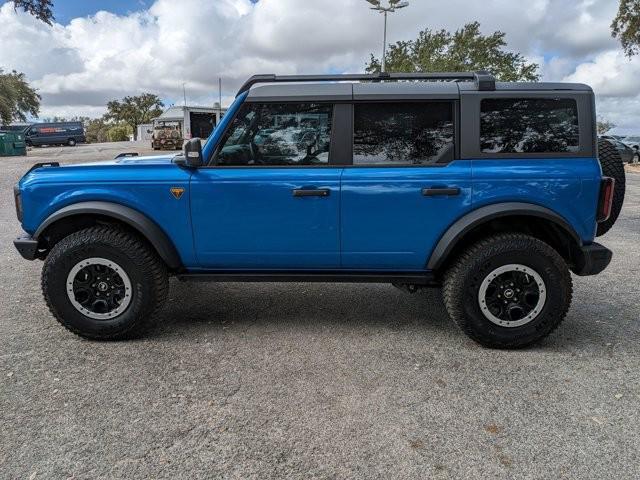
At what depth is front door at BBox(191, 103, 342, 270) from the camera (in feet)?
11.5

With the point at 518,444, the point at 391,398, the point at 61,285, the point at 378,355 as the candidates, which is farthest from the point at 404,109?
the point at 61,285

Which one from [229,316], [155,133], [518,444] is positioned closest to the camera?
[518,444]

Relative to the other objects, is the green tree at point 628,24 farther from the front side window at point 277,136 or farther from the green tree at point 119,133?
the green tree at point 119,133

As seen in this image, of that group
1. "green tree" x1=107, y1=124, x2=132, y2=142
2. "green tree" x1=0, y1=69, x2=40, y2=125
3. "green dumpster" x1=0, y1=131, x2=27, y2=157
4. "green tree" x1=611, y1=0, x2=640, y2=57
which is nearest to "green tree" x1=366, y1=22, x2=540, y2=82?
"green tree" x1=611, y1=0, x2=640, y2=57

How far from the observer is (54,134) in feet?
146

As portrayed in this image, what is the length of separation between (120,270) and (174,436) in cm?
148

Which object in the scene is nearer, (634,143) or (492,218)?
(492,218)

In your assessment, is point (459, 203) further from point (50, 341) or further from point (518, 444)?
point (50, 341)

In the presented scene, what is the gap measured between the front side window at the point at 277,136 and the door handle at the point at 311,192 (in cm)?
23

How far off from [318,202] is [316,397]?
1.32 meters

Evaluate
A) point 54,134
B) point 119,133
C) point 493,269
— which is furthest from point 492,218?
point 119,133

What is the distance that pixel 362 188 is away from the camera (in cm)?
346

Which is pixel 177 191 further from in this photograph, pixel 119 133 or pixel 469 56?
pixel 119 133

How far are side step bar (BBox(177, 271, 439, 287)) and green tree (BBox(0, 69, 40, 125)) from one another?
195ft
